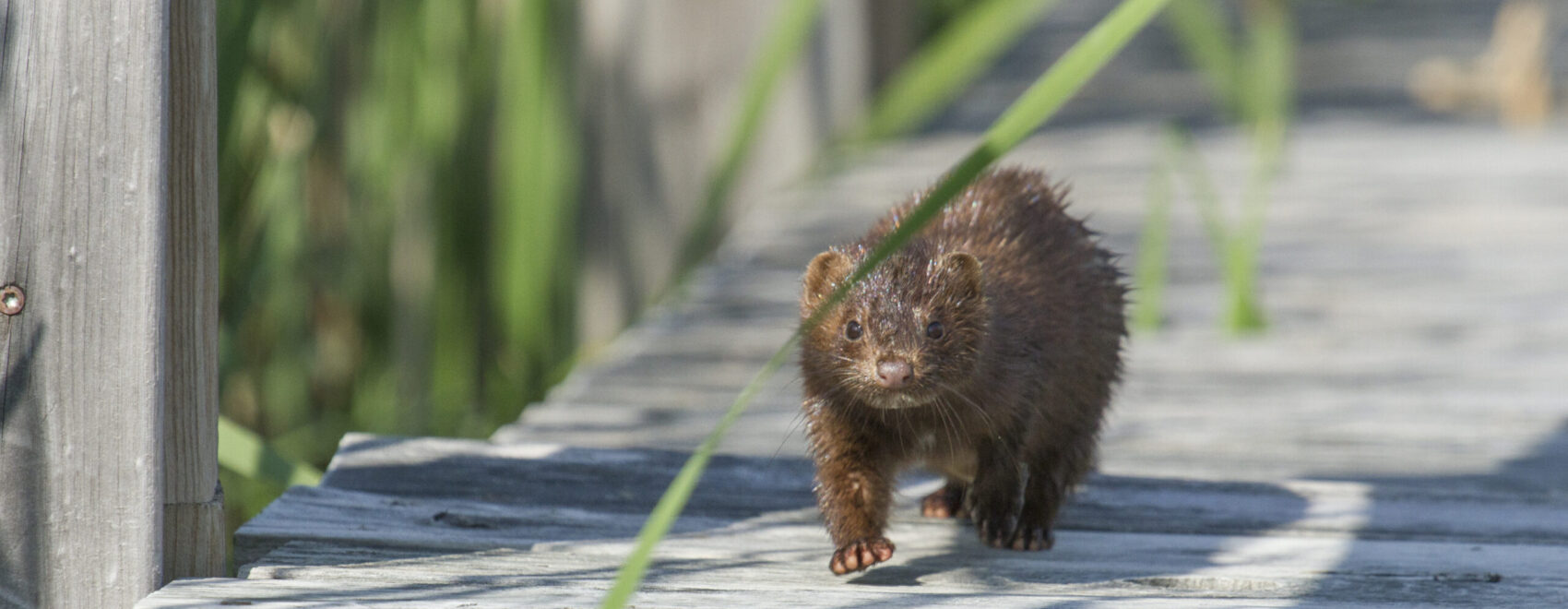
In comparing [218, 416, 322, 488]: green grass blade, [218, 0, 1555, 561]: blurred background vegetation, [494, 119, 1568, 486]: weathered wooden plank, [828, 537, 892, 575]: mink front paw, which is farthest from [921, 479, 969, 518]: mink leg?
[218, 416, 322, 488]: green grass blade

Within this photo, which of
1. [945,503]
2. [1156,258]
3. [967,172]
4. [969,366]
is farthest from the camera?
[1156,258]

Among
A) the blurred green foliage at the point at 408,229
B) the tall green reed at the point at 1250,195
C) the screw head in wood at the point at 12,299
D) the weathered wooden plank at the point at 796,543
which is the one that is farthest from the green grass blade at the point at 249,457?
the tall green reed at the point at 1250,195

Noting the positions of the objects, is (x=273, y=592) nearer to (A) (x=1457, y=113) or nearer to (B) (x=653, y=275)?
(B) (x=653, y=275)

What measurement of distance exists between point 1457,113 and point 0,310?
261 inches

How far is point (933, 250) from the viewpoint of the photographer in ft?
6.39

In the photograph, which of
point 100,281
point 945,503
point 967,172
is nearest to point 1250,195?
point 945,503

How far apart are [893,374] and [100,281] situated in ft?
2.80

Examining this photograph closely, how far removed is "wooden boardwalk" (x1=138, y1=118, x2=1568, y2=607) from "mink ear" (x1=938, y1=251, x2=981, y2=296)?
365 mm

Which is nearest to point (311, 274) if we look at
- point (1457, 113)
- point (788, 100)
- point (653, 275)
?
point (653, 275)

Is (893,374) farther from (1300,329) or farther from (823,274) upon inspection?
(1300,329)

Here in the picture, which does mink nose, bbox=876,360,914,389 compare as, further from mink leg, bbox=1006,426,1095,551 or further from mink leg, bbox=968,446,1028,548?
mink leg, bbox=1006,426,1095,551

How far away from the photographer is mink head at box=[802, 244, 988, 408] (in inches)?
71.2

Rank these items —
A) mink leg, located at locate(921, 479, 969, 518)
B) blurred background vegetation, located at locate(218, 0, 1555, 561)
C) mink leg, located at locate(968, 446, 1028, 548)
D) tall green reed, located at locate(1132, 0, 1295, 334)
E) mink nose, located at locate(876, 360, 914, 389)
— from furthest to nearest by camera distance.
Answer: tall green reed, located at locate(1132, 0, 1295, 334), blurred background vegetation, located at locate(218, 0, 1555, 561), mink leg, located at locate(921, 479, 969, 518), mink leg, located at locate(968, 446, 1028, 548), mink nose, located at locate(876, 360, 914, 389)

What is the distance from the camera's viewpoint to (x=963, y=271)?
1.87 m
